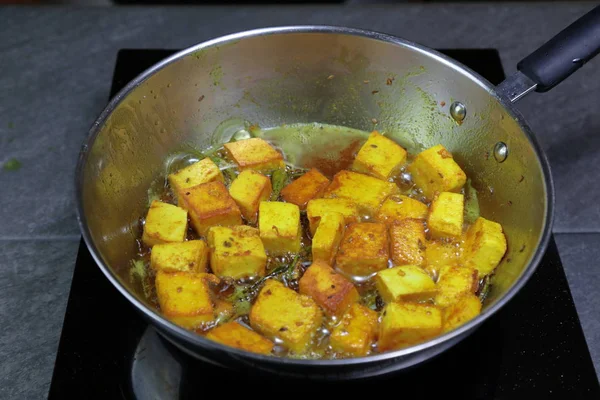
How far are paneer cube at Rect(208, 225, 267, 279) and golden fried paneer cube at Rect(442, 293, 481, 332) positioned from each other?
30cm

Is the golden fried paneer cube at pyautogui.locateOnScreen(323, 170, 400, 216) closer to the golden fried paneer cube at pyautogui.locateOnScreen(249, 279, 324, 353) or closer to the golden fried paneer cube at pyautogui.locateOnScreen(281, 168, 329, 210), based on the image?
the golden fried paneer cube at pyautogui.locateOnScreen(281, 168, 329, 210)

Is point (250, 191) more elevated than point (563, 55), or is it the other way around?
point (563, 55)

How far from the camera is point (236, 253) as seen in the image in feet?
3.66

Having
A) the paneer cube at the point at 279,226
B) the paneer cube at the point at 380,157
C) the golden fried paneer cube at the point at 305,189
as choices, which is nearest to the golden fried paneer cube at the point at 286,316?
the paneer cube at the point at 279,226

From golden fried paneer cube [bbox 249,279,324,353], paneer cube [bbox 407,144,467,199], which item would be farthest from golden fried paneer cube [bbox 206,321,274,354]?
paneer cube [bbox 407,144,467,199]

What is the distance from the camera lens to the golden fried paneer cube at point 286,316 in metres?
1.02

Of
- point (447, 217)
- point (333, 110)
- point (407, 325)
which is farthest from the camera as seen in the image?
point (333, 110)

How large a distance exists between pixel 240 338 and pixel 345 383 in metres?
0.17

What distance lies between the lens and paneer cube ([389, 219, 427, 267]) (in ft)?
3.81

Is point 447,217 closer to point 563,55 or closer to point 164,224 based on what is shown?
point 563,55

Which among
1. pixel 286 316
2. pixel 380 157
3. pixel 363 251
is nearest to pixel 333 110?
pixel 380 157

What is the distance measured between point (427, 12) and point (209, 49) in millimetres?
710

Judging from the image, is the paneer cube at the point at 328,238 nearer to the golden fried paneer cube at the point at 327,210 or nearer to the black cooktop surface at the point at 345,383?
the golden fried paneer cube at the point at 327,210

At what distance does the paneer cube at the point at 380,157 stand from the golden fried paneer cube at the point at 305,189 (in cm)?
9
